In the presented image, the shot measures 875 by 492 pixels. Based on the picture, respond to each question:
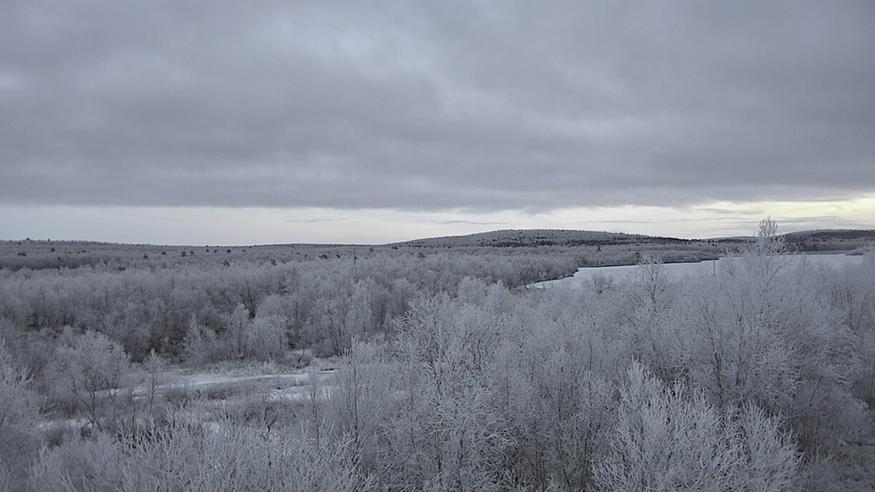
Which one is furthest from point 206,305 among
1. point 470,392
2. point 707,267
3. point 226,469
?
point 707,267

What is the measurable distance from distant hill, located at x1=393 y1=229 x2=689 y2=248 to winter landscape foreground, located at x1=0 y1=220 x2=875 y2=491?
8150 centimetres

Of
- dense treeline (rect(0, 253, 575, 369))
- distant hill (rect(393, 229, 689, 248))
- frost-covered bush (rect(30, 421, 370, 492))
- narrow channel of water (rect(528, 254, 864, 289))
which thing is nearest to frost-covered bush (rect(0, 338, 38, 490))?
frost-covered bush (rect(30, 421, 370, 492))

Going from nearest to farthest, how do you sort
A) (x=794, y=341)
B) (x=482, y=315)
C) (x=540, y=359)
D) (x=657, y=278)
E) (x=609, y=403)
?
(x=609, y=403), (x=540, y=359), (x=794, y=341), (x=482, y=315), (x=657, y=278)

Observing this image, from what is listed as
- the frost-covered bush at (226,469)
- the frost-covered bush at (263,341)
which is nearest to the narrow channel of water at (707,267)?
the frost-covered bush at (263,341)

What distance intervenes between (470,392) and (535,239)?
10959 cm

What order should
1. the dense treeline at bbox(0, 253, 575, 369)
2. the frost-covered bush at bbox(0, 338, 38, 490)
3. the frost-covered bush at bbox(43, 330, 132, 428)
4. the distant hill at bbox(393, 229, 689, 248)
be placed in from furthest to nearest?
1. the distant hill at bbox(393, 229, 689, 248)
2. the dense treeline at bbox(0, 253, 575, 369)
3. the frost-covered bush at bbox(43, 330, 132, 428)
4. the frost-covered bush at bbox(0, 338, 38, 490)

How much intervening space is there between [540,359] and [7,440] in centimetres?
1193

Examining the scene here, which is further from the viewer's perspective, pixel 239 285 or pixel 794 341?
pixel 239 285

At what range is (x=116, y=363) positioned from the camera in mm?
18641

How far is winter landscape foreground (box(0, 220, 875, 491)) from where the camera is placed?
7977 mm

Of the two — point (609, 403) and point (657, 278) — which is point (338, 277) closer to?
point (657, 278)

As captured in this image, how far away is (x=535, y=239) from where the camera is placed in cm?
11825

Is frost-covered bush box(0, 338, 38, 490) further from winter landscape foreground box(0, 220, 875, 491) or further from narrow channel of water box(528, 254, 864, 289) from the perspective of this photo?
narrow channel of water box(528, 254, 864, 289)

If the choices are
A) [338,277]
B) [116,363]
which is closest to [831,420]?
[116,363]
